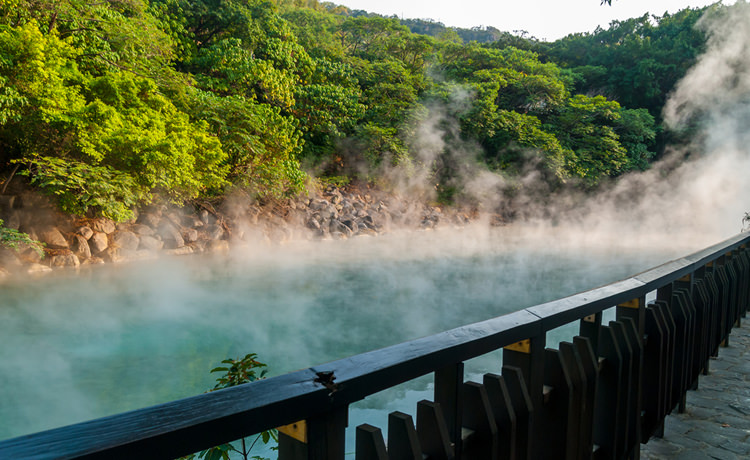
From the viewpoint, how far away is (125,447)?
44 cm

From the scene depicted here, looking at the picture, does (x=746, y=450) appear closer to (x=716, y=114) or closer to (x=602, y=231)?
(x=602, y=231)

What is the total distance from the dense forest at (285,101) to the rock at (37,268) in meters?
1.13

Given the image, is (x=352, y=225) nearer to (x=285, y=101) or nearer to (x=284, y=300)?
(x=285, y=101)

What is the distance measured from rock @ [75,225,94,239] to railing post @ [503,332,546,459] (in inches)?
376

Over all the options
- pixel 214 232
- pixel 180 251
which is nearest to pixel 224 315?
pixel 180 251

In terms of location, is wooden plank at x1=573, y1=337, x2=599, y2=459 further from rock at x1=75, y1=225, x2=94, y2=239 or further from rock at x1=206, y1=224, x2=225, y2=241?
rock at x1=206, y1=224, x2=225, y2=241

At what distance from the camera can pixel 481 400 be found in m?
0.90

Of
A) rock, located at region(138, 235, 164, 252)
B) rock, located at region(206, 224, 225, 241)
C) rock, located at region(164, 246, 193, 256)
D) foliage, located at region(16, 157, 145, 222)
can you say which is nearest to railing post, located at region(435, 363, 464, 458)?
foliage, located at region(16, 157, 145, 222)

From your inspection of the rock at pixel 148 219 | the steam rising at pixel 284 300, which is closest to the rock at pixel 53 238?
the steam rising at pixel 284 300

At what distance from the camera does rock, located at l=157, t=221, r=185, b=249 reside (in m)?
10.1

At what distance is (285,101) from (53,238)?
7061 millimetres

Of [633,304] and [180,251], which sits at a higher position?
[633,304]

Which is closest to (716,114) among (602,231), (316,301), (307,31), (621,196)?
(621,196)

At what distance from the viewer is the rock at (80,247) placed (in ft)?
28.2
